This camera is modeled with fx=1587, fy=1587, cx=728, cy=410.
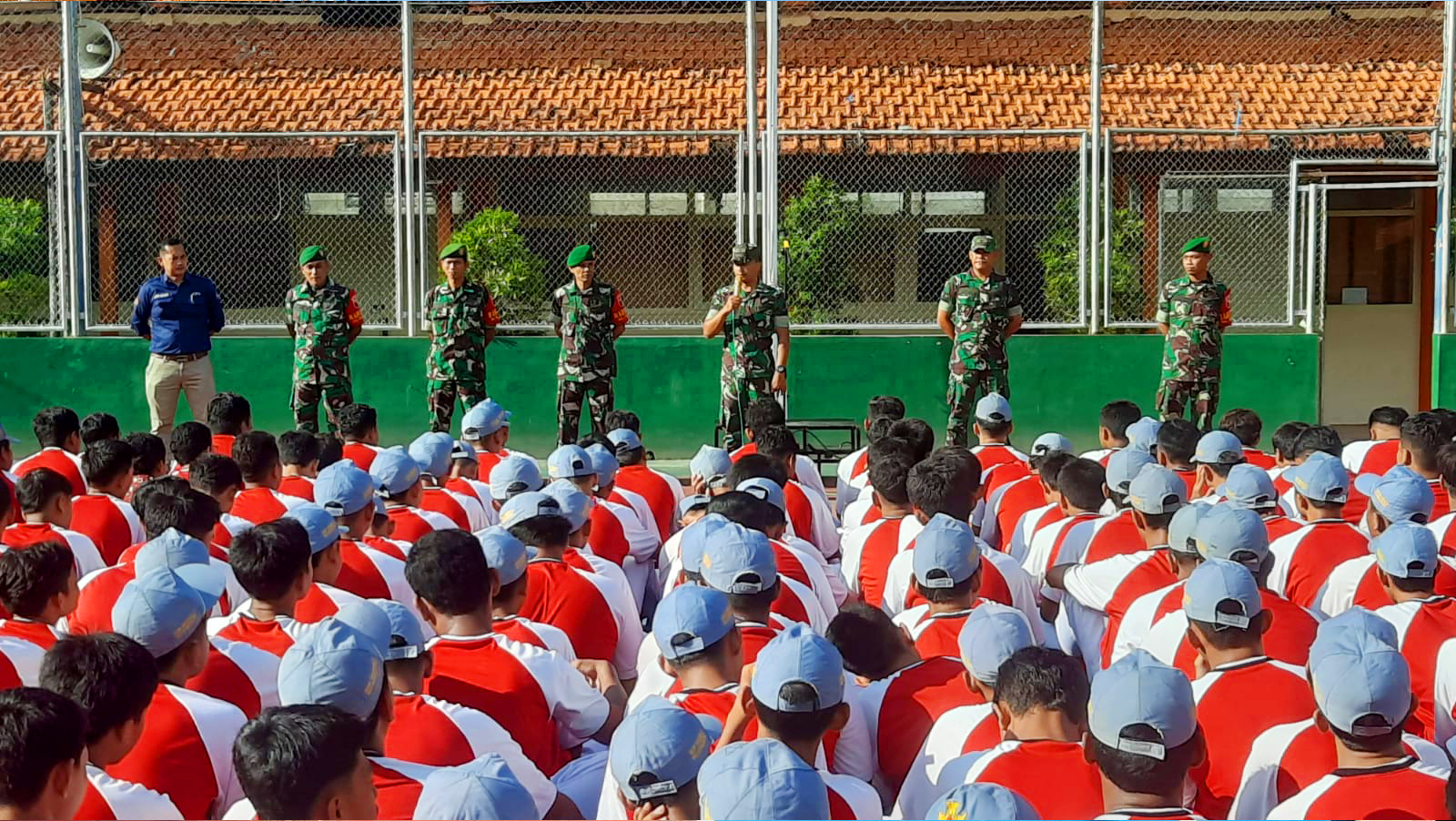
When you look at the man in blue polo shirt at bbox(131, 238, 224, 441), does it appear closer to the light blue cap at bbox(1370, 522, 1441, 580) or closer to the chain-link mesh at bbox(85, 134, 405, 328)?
the chain-link mesh at bbox(85, 134, 405, 328)

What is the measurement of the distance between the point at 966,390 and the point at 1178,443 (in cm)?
349

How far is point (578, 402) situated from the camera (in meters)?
10.5

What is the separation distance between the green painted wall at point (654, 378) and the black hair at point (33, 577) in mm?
7481

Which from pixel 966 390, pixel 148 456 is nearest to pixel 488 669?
pixel 148 456

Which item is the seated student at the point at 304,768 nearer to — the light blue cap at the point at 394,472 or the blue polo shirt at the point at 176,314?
the light blue cap at the point at 394,472

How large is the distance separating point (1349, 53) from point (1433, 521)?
13491mm

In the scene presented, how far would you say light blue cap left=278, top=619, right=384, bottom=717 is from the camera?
3.18 metres

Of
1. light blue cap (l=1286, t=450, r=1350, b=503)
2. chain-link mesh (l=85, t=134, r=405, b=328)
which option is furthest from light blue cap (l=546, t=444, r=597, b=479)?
chain-link mesh (l=85, t=134, r=405, b=328)

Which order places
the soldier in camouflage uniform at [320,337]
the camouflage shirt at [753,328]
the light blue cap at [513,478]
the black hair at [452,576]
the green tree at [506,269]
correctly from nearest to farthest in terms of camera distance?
the black hair at [452,576] < the light blue cap at [513,478] < the camouflage shirt at [753,328] < the soldier in camouflage uniform at [320,337] < the green tree at [506,269]

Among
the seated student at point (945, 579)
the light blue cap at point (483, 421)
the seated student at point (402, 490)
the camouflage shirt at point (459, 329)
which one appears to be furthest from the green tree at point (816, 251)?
the seated student at point (945, 579)

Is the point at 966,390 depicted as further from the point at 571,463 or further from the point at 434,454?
the point at 571,463

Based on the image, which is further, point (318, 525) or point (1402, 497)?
point (1402, 497)

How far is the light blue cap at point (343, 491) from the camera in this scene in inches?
212

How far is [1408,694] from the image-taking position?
3119 millimetres
